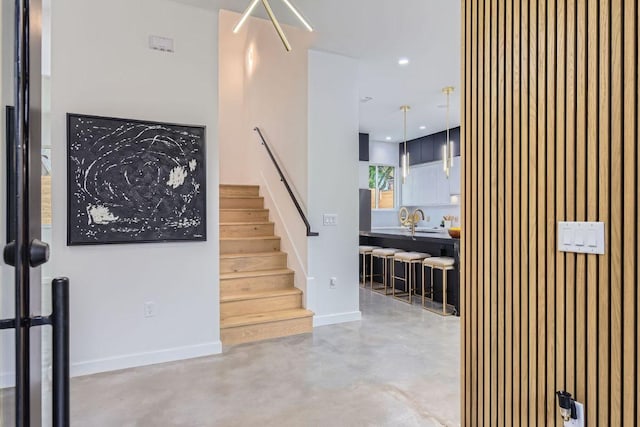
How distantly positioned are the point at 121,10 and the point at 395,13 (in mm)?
2229

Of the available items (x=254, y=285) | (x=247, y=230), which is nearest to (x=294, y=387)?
(x=254, y=285)

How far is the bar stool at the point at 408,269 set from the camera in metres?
5.21

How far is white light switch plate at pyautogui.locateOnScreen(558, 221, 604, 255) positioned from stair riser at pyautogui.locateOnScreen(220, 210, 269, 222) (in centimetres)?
425

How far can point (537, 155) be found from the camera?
1.55 m

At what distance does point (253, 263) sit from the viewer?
4.51 m

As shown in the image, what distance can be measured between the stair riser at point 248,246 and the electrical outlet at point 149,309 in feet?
4.43

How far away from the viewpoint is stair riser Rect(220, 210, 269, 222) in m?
5.18

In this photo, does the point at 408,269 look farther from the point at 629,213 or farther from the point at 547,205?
the point at 629,213

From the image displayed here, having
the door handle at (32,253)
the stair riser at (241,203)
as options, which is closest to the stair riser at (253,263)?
the stair riser at (241,203)

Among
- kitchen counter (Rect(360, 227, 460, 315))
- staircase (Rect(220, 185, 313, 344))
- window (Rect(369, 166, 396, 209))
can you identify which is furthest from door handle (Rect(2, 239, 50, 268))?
window (Rect(369, 166, 396, 209))

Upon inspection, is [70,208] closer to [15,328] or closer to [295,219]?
[295,219]

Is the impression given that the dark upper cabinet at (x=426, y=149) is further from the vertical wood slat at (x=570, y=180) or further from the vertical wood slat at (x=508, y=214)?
the vertical wood slat at (x=570, y=180)

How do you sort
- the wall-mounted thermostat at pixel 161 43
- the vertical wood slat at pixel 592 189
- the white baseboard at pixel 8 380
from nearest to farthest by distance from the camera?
the white baseboard at pixel 8 380 → the vertical wood slat at pixel 592 189 → the wall-mounted thermostat at pixel 161 43

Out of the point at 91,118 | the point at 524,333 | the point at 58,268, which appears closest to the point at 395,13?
the point at 91,118
